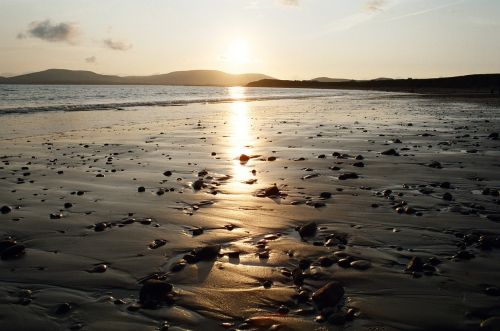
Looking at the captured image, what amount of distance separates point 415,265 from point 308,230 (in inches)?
68.2

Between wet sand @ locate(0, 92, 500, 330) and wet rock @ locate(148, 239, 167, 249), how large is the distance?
2 cm

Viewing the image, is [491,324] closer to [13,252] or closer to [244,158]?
[13,252]

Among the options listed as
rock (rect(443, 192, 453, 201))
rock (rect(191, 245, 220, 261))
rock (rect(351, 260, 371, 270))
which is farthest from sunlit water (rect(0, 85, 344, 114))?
rock (rect(351, 260, 371, 270))

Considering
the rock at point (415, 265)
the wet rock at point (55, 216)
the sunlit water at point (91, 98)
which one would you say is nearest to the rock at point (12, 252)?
the wet rock at point (55, 216)

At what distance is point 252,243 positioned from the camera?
6.07 m

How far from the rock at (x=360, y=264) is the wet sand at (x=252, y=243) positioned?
15 millimetres

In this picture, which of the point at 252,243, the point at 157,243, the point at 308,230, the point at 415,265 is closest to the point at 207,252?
the point at 252,243

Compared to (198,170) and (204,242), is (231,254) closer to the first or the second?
(204,242)

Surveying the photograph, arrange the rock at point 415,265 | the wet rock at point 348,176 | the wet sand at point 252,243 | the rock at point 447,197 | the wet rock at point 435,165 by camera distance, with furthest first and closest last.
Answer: the wet rock at point 435,165
the wet rock at point 348,176
the rock at point 447,197
the rock at point 415,265
the wet sand at point 252,243

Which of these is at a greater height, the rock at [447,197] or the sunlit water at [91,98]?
the sunlit water at [91,98]

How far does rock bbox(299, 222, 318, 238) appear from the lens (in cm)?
633

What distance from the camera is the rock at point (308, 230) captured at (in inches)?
249

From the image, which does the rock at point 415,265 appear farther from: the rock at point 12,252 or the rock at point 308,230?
the rock at point 12,252

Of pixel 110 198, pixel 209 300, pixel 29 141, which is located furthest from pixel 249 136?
pixel 209 300
